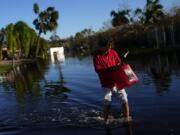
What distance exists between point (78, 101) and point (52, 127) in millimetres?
4331

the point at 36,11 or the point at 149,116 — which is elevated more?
the point at 36,11

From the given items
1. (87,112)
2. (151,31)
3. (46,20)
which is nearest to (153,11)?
(151,31)

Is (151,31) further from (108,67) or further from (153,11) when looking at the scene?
(108,67)

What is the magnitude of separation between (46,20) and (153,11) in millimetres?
34739

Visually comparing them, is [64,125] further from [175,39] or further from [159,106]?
[175,39]

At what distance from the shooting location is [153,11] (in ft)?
215

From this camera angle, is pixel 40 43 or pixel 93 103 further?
pixel 40 43

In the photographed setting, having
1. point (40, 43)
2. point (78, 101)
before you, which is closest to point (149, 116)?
point (78, 101)

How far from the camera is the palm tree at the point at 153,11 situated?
210ft

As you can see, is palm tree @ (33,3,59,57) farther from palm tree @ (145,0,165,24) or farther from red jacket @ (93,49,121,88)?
red jacket @ (93,49,121,88)

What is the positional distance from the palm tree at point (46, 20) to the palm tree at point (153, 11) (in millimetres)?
31527

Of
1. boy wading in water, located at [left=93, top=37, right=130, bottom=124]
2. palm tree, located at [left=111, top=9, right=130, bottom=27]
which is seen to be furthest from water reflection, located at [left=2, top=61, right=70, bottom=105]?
palm tree, located at [left=111, top=9, right=130, bottom=27]

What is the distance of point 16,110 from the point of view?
43.4 ft

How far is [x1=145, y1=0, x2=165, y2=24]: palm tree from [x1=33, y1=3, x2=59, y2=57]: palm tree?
31.5m
